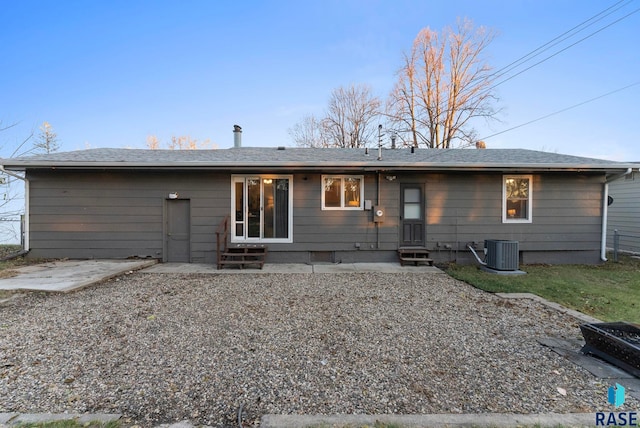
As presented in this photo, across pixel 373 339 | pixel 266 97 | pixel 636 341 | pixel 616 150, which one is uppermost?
pixel 266 97

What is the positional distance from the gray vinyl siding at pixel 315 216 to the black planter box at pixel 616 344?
5149 millimetres

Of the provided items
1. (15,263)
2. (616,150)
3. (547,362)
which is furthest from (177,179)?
(616,150)

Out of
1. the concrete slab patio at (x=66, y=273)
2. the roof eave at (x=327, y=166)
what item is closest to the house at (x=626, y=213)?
the roof eave at (x=327, y=166)

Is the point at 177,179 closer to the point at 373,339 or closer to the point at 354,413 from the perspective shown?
the point at 373,339

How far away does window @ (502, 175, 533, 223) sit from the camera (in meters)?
8.03

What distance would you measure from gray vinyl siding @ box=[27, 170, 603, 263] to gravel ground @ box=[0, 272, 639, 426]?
10.2ft

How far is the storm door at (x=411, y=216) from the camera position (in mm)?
8062

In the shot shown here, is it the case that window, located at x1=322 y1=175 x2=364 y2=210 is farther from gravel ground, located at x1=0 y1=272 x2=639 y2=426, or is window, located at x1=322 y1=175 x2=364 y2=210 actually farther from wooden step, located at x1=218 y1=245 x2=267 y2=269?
gravel ground, located at x1=0 y1=272 x2=639 y2=426

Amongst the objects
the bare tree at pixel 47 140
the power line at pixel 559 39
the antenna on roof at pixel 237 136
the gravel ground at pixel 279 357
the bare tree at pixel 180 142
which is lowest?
the gravel ground at pixel 279 357

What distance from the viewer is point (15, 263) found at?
704 centimetres

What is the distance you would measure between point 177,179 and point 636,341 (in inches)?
355

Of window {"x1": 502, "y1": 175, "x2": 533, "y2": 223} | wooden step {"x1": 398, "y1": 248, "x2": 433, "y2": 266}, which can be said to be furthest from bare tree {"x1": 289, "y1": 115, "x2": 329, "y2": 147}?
wooden step {"x1": 398, "y1": 248, "x2": 433, "y2": 266}

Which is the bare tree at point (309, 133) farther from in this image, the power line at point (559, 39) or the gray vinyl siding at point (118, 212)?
the gray vinyl siding at point (118, 212)

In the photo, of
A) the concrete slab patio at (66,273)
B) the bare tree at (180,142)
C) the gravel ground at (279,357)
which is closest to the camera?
the gravel ground at (279,357)
